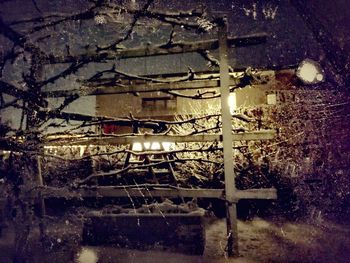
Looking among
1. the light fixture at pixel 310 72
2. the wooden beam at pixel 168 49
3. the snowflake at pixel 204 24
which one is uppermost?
the light fixture at pixel 310 72

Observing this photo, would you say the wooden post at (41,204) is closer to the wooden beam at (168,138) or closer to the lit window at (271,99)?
the wooden beam at (168,138)

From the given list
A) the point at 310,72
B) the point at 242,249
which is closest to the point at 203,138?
the point at 242,249

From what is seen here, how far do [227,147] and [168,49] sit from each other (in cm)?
255

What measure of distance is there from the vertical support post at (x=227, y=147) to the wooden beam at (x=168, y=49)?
25 centimetres

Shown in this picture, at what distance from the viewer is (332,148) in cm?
1312

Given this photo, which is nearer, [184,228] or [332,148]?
[184,228]

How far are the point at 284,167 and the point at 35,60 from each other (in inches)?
388

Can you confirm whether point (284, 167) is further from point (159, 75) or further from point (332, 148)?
point (159, 75)

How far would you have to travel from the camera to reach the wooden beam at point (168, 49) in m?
6.52

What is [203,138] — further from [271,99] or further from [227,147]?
[271,99]

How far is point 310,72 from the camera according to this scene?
1555 centimetres

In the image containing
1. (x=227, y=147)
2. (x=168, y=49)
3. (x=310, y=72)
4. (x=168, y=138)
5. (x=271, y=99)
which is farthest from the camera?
(x=271, y=99)

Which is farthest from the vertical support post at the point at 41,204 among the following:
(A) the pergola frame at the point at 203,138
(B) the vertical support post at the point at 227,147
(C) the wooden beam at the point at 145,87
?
(B) the vertical support post at the point at 227,147

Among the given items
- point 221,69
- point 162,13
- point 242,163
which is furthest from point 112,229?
point 242,163
